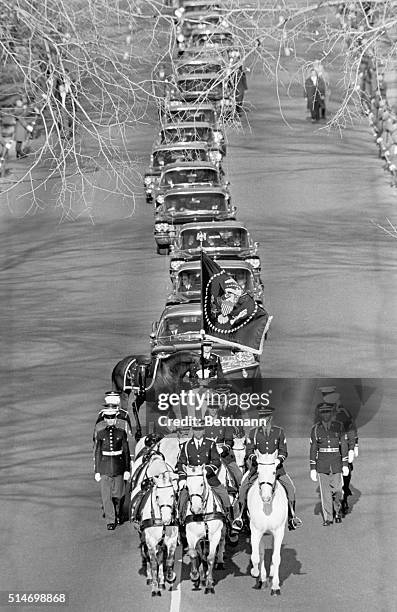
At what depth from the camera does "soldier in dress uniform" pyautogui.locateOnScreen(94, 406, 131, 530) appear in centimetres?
2377

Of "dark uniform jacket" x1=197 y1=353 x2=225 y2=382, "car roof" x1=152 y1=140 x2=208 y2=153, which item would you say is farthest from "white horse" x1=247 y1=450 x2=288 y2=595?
"car roof" x1=152 y1=140 x2=208 y2=153

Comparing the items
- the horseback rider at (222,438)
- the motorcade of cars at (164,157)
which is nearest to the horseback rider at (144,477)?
the horseback rider at (222,438)

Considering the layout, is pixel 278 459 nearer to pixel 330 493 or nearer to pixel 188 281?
pixel 330 493

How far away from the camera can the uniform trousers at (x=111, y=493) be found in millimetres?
23734

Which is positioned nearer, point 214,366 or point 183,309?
point 214,366

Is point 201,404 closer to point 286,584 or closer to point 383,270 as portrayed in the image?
point 286,584

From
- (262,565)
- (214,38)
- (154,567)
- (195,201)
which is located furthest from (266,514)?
(195,201)

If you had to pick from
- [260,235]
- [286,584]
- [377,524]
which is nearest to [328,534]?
[377,524]

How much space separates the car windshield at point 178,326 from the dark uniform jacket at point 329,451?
6.54 m

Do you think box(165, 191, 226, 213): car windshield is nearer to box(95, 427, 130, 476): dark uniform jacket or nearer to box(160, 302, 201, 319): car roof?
box(160, 302, 201, 319): car roof

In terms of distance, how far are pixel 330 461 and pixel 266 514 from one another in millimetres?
2986

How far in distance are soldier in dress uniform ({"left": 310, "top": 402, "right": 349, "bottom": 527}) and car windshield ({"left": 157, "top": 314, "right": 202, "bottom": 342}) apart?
21.4ft

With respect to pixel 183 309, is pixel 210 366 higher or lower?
higher

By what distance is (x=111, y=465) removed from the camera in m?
23.9
